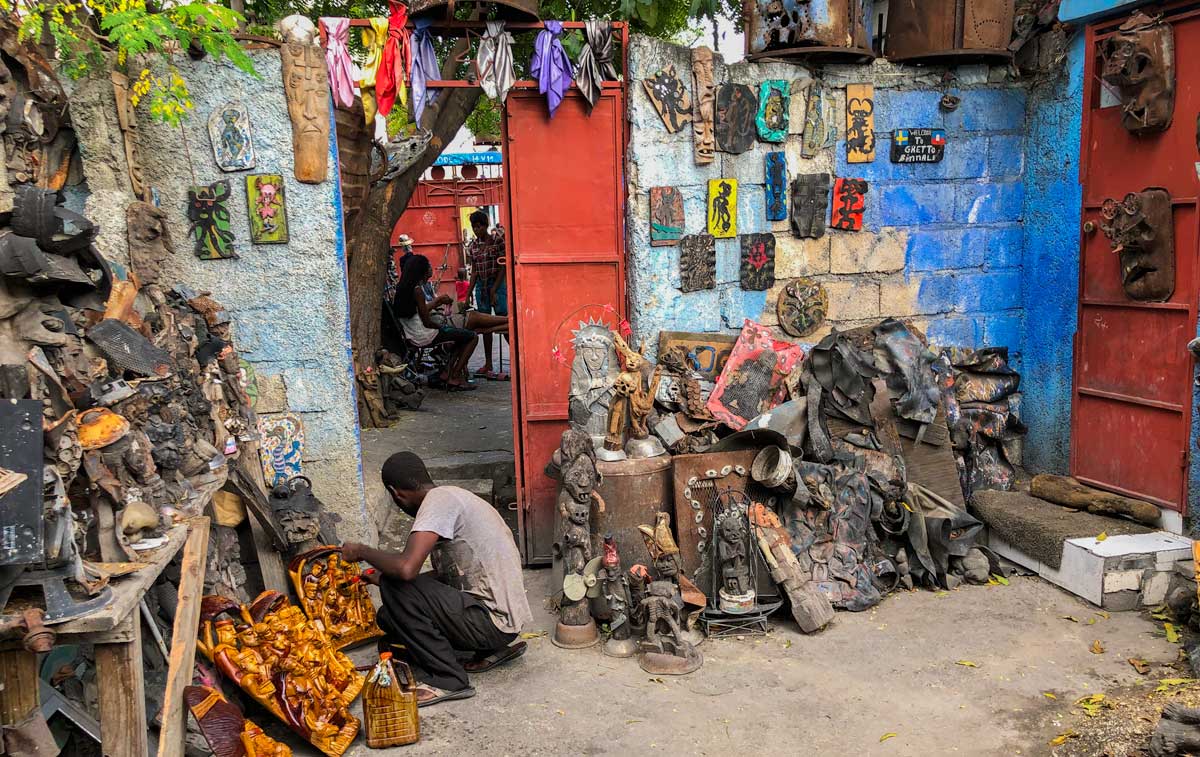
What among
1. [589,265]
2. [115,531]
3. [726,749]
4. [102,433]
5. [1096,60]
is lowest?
[726,749]

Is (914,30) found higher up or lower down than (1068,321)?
higher up

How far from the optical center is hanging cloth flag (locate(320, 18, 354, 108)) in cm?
600

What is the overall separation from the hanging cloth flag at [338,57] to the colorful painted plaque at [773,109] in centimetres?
289

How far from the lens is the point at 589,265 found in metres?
6.83

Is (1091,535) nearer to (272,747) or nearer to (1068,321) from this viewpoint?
(1068,321)

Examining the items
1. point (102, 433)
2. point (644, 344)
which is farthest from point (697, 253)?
point (102, 433)

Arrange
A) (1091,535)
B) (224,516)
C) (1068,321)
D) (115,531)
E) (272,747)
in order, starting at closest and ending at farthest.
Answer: (115,531) → (272,747) → (224,516) → (1091,535) → (1068,321)

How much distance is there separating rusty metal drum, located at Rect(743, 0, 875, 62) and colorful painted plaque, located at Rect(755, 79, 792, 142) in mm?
230

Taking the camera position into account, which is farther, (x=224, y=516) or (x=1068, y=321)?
(x=1068, y=321)

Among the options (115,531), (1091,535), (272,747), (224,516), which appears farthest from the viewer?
(1091,535)

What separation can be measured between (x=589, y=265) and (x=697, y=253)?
800 mm

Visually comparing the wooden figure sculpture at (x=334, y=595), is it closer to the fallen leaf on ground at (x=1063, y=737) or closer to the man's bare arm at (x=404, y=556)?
the man's bare arm at (x=404, y=556)

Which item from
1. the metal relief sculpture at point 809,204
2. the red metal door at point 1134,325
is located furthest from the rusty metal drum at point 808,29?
the red metal door at point 1134,325

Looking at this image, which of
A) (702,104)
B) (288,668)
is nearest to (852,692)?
(288,668)
